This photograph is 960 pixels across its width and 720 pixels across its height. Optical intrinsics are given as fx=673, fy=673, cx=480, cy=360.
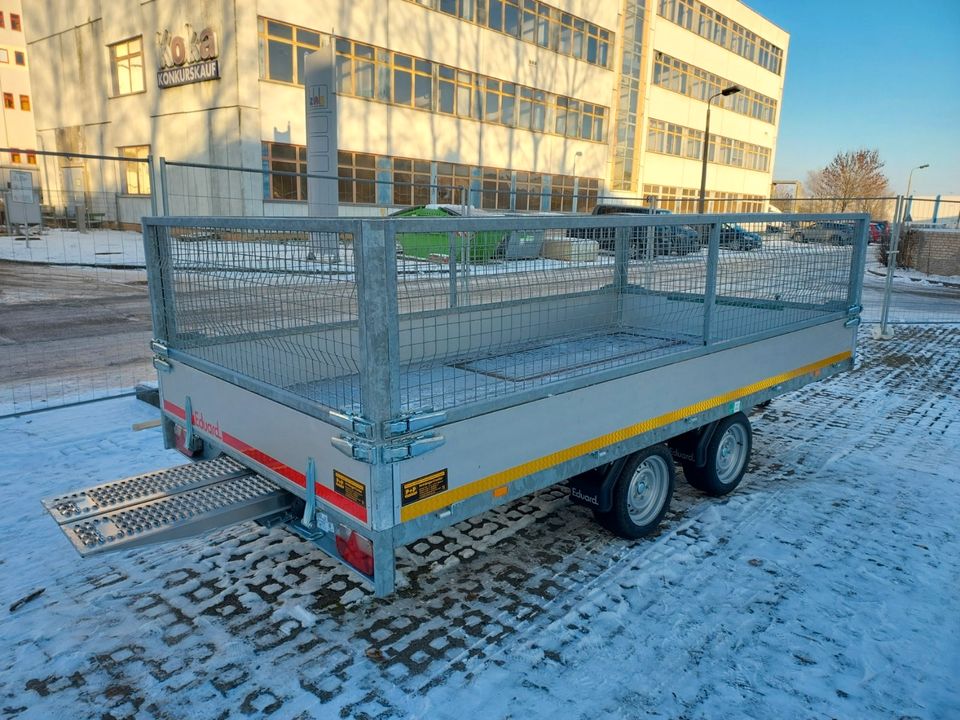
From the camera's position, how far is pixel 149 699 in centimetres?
299

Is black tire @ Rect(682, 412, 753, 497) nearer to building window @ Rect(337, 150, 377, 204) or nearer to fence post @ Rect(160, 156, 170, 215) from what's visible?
fence post @ Rect(160, 156, 170, 215)

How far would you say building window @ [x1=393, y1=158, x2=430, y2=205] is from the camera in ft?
90.7

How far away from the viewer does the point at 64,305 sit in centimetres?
1351

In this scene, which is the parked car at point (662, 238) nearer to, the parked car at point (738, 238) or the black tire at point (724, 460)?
the parked car at point (738, 238)

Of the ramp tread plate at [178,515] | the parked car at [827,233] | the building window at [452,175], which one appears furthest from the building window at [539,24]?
the ramp tread plate at [178,515]

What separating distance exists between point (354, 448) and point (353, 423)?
104 mm

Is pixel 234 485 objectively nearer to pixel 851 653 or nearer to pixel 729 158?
pixel 851 653

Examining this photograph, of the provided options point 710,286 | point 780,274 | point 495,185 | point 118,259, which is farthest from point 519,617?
point 495,185

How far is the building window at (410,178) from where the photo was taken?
90.7 ft

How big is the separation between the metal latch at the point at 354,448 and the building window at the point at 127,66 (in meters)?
30.3

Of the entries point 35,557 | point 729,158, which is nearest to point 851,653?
→ point 35,557

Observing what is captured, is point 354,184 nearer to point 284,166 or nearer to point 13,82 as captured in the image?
point 284,166

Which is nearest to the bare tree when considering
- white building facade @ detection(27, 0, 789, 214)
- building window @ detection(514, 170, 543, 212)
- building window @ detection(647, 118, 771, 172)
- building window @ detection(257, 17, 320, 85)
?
building window @ detection(647, 118, 771, 172)

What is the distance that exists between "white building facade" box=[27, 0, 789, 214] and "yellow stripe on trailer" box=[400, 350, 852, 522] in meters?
11.8
